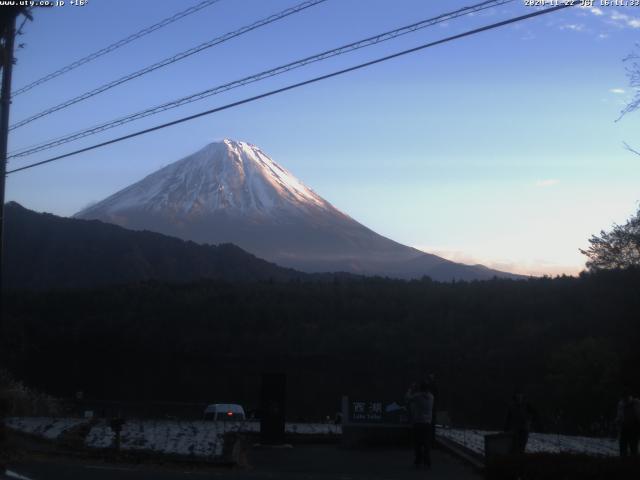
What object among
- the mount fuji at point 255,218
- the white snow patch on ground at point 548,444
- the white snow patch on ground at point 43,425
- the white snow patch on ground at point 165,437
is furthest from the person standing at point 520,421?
the mount fuji at point 255,218

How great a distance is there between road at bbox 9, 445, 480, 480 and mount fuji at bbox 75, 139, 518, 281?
3999 inches

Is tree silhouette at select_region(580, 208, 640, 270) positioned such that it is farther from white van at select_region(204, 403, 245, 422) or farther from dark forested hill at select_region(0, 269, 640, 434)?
white van at select_region(204, 403, 245, 422)

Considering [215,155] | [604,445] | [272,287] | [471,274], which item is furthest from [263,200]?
[604,445]

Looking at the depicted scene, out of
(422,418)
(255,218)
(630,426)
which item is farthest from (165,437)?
(255,218)

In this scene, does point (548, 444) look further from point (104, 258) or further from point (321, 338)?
point (104, 258)

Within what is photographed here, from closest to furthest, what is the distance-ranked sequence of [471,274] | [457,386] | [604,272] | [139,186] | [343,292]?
[604,272], [457,386], [343,292], [471,274], [139,186]

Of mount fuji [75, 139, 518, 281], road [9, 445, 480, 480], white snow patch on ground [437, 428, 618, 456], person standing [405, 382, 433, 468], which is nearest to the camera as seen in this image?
road [9, 445, 480, 480]

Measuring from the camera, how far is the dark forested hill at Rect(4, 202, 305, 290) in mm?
92750

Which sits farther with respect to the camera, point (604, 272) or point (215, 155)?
point (215, 155)

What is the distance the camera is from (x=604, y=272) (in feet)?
147

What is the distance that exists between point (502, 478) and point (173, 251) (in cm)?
8959

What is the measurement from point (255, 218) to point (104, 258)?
138 ft

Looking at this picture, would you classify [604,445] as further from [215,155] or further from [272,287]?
[215,155]

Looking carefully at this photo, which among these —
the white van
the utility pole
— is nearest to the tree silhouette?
the white van
